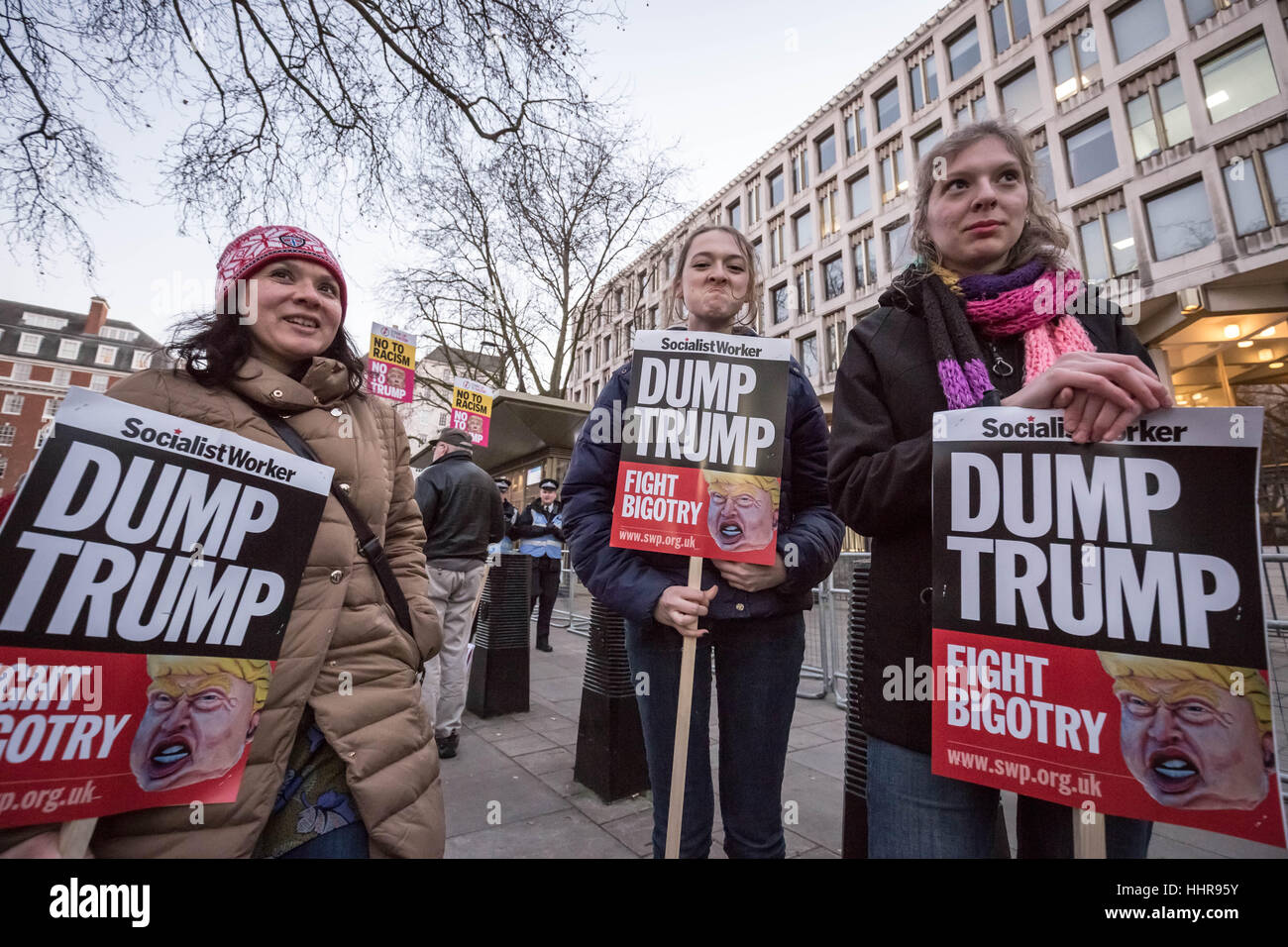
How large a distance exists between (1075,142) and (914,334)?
21630 millimetres

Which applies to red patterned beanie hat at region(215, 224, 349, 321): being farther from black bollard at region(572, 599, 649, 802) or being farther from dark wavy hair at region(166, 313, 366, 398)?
black bollard at region(572, 599, 649, 802)

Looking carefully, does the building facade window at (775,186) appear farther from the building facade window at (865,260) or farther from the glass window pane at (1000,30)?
the glass window pane at (1000,30)

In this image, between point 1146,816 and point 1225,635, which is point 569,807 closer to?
point 1146,816

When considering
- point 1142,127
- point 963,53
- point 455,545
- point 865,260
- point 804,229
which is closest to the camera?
point 455,545

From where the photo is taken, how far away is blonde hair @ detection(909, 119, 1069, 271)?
1467 mm

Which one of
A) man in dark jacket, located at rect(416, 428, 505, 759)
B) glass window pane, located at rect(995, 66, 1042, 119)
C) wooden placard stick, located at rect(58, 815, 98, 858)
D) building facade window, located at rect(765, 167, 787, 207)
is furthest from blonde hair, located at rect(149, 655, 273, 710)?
building facade window, located at rect(765, 167, 787, 207)

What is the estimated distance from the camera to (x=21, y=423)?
47.1 m

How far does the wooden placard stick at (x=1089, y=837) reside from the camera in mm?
1015

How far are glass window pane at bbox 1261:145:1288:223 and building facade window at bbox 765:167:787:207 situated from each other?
56.3 feet

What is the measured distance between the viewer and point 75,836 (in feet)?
3.26

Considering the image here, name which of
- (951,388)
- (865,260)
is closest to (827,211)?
(865,260)

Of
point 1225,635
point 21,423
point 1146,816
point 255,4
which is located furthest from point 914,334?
point 21,423

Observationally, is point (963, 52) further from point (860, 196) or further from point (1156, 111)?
point (1156, 111)

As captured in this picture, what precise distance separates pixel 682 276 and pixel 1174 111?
20.4 metres
